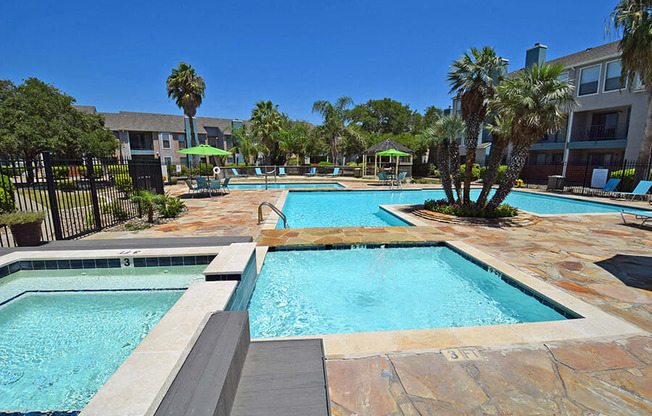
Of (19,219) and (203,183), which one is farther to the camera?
(203,183)

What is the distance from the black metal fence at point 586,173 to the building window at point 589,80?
5.20m

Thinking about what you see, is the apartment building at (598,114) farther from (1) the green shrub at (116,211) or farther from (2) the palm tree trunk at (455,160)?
(1) the green shrub at (116,211)

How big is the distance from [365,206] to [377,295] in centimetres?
911

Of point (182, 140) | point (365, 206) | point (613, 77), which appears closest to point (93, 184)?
point (365, 206)

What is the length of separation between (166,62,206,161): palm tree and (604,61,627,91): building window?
31544mm

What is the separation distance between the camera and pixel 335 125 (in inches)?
1378

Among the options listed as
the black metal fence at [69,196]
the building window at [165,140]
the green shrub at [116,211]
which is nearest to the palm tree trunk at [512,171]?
the black metal fence at [69,196]

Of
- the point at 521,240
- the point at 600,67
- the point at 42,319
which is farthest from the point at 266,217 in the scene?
the point at 600,67

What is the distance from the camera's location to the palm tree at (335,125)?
35.2 m

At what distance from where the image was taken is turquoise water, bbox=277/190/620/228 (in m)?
10.5

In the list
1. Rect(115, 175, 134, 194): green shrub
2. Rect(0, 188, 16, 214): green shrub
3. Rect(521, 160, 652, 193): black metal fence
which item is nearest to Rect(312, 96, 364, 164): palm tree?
Rect(521, 160, 652, 193): black metal fence

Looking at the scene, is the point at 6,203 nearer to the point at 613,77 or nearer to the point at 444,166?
the point at 444,166

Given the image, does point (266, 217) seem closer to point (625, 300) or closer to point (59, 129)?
point (625, 300)

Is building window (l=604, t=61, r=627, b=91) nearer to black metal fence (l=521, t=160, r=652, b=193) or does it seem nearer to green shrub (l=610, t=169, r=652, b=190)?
black metal fence (l=521, t=160, r=652, b=193)
